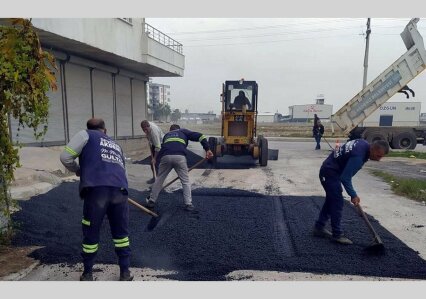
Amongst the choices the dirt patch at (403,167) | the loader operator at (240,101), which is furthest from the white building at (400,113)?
the loader operator at (240,101)

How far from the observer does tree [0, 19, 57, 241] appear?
10.6ft

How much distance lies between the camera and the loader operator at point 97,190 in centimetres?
322

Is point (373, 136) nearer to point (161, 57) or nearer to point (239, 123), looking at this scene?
point (239, 123)

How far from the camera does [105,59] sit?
503 inches

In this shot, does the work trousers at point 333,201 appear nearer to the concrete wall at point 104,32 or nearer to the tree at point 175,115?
the concrete wall at point 104,32

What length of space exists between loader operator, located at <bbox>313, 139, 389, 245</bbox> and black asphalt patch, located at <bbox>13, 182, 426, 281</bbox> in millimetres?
197

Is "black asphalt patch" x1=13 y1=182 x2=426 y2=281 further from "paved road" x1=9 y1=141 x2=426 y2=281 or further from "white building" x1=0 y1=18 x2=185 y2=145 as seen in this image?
"white building" x1=0 y1=18 x2=185 y2=145

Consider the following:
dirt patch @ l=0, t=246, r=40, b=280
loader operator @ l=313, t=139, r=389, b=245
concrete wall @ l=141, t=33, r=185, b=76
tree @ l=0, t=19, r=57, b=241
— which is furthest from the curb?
concrete wall @ l=141, t=33, r=185, b=76

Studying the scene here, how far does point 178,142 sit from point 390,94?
1170cm

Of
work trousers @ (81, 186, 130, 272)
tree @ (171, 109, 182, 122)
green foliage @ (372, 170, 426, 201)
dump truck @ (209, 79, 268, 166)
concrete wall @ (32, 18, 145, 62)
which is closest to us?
work trousers @ (81, 186, 130, 272)

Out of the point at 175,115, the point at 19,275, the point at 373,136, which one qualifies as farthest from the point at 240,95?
the point at 175,115

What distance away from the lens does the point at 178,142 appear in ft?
18.3

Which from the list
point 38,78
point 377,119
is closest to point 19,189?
point 38,78

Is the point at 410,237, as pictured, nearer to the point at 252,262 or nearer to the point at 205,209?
the point at 252,262
